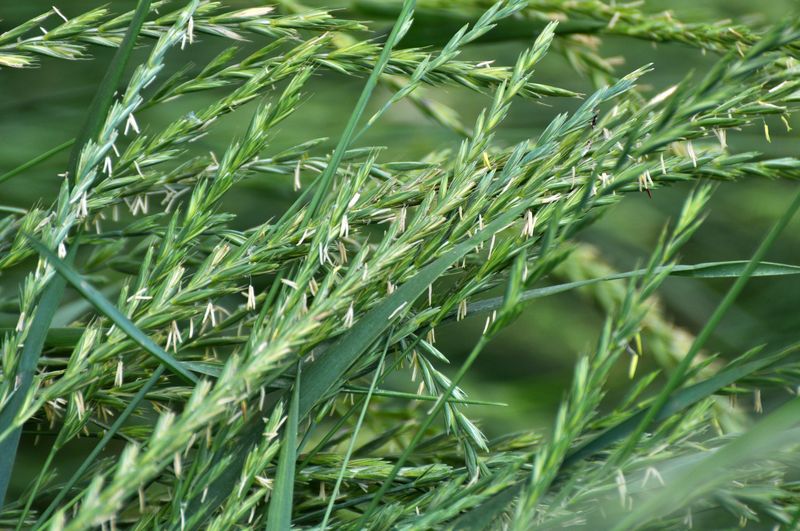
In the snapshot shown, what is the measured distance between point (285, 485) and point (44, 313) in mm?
204

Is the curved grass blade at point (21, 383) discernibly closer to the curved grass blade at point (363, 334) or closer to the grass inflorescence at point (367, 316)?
the grass inflorescence at point (367, 316)

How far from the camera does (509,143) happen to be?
1.15 m

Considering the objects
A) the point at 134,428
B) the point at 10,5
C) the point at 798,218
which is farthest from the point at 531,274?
the point at 798,218

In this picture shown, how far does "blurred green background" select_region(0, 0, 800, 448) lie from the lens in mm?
1022

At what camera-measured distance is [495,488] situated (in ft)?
1.55

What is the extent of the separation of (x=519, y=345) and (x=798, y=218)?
0.55 m

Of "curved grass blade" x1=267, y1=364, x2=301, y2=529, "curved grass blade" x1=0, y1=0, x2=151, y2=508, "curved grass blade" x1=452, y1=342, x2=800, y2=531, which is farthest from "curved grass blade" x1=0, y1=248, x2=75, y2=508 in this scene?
"curved grass blade" x1=452, y1=342, x2=800, y2=531

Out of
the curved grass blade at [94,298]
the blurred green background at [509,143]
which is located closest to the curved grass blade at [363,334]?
the curved grass blade at [94,298]

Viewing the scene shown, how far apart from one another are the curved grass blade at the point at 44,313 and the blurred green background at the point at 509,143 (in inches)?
15.5

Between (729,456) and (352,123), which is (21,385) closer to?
(352,123)

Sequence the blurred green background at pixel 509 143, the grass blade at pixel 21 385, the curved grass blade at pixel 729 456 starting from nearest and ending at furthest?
the curved grass blade at pixel 729 456, the grass blade at pixel 21 385, the blurred green background at pixel 509 143

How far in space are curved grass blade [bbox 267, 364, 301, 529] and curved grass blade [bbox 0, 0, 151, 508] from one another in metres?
0.18

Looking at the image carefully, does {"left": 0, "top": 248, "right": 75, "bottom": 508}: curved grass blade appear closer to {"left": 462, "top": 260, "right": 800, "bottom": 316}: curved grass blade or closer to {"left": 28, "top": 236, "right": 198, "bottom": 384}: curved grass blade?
{"left": 28, "top": 236, "right": 198, "bottom": 384}: curved grass blade

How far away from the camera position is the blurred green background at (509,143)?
1.02 metres
